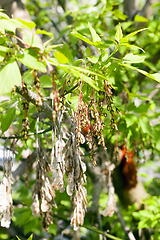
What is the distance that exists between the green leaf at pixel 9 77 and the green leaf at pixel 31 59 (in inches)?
1.2

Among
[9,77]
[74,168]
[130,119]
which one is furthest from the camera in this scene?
[130,119]

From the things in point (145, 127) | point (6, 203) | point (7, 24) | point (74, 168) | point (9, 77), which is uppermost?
point (7, 24)

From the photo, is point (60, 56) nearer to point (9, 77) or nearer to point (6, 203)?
point (9, 77)

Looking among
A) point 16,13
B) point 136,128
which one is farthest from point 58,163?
point 16,13

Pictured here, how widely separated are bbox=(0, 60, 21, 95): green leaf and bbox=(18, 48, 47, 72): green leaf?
0.03 metres

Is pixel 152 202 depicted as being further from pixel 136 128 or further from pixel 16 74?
pixel 16 74

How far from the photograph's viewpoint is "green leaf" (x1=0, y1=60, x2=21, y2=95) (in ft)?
1.87

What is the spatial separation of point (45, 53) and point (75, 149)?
388mm

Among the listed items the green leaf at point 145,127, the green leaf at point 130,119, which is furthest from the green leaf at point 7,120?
the green leaf at point 145,127

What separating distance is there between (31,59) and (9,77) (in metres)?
0.09

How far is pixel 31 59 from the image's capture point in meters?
0.63

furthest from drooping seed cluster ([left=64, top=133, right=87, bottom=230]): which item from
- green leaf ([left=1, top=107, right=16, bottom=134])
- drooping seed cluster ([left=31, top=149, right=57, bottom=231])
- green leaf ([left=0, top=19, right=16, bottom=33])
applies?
green leaf ([left=0, top=19, right=16, bottom=33])

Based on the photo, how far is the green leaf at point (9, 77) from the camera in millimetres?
571

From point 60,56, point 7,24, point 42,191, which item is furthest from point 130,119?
point 7,24
